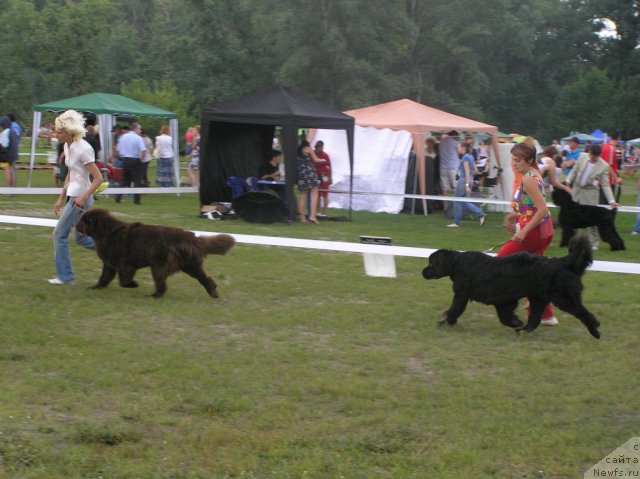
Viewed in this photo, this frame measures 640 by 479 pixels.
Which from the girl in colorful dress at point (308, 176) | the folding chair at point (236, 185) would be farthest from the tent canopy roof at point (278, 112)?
the folding chair at point (236, 185)

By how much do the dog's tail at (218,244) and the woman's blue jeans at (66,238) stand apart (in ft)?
4.47

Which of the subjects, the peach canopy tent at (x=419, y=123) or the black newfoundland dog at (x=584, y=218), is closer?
the black newfoundland dog at (x=584, y=218)

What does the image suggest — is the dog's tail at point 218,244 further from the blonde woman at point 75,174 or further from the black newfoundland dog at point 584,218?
the black newfoundland dog at point 584,218

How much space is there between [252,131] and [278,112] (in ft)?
8.43

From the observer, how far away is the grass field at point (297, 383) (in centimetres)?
459

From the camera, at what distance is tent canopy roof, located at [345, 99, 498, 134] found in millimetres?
19781

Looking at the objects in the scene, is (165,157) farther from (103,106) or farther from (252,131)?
(252,131)

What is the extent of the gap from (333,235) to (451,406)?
31.4 ft

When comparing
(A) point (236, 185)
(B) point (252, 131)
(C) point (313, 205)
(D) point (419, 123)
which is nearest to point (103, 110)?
(B) point (252, 131)

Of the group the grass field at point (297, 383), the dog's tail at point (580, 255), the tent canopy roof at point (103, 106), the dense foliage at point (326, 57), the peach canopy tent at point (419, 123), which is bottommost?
the grass field at point (297, 383)

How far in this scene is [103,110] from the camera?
71.4 ft

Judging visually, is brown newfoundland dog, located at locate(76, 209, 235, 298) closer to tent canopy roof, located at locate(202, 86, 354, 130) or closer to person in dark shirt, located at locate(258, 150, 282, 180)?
tent canopy roof, located at locate(202, 86, 354, 130)

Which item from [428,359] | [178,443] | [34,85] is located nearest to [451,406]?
[428,359]

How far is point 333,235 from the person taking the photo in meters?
15.0
